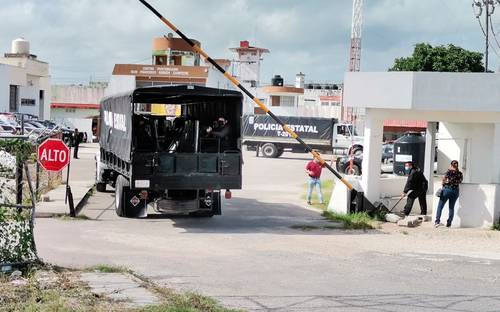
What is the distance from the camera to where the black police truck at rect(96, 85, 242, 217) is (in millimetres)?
15836

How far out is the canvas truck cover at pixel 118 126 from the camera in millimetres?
16297

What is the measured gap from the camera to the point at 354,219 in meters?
18.1

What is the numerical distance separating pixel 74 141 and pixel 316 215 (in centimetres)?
2355

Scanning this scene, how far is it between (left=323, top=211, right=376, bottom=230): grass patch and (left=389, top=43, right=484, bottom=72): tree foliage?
2138 inches

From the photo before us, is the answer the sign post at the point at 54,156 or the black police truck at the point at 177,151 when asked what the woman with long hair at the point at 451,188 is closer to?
the black police truck at the point at 177,151

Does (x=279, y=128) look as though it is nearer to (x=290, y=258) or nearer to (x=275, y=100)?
(x=275, y=100)

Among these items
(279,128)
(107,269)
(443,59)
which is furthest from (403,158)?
(443,59)

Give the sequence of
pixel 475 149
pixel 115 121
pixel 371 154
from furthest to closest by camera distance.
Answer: pixel 475 149
pixel 371 154
pixel 115 121

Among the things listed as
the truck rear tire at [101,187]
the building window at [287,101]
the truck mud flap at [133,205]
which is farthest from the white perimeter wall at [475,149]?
the building window at [287,101]

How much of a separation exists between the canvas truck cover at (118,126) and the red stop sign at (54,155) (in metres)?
1.30

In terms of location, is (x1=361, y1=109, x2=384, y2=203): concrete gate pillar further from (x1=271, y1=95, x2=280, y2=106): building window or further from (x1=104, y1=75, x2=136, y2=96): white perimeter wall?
(x1=271, y1=95, x2=280, y2=106): building window

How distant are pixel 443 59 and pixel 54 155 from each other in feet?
198

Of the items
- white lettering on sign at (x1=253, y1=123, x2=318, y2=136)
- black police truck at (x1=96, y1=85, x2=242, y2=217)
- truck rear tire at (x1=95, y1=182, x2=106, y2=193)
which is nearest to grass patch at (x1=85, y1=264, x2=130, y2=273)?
black police truck at (x1=96, y1=85, x2=242, y2=217)

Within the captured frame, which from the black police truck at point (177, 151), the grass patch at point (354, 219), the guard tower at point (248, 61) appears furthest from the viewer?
the guard tower at point (248, 61)
